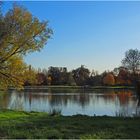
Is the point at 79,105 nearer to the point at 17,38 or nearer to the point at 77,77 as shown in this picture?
the point at 17,38

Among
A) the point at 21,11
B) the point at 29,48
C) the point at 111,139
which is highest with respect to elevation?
the point at 21,11

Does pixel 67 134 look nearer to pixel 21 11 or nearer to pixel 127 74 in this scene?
pixel 21 11

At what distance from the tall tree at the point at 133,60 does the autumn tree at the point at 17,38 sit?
221 ft

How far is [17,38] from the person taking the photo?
2830cm

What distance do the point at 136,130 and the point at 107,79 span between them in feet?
353

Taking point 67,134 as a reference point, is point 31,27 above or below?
above

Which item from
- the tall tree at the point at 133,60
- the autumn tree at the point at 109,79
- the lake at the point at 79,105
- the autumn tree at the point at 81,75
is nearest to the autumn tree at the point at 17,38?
the lake at the point at 79,105

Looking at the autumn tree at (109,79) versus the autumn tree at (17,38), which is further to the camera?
the autumn tree at (109,79)

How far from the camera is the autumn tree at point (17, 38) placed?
1103 inches

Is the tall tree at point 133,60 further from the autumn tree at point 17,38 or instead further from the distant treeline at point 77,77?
the autumn tree at point 17,38

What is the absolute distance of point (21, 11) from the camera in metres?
28.8

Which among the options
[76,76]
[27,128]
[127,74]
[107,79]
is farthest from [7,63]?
[76,76]

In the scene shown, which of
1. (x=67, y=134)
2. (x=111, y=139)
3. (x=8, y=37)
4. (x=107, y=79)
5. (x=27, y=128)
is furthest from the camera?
(x=107, y=79)

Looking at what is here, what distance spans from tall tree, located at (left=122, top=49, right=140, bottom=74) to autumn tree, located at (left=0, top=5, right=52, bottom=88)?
67347mm
